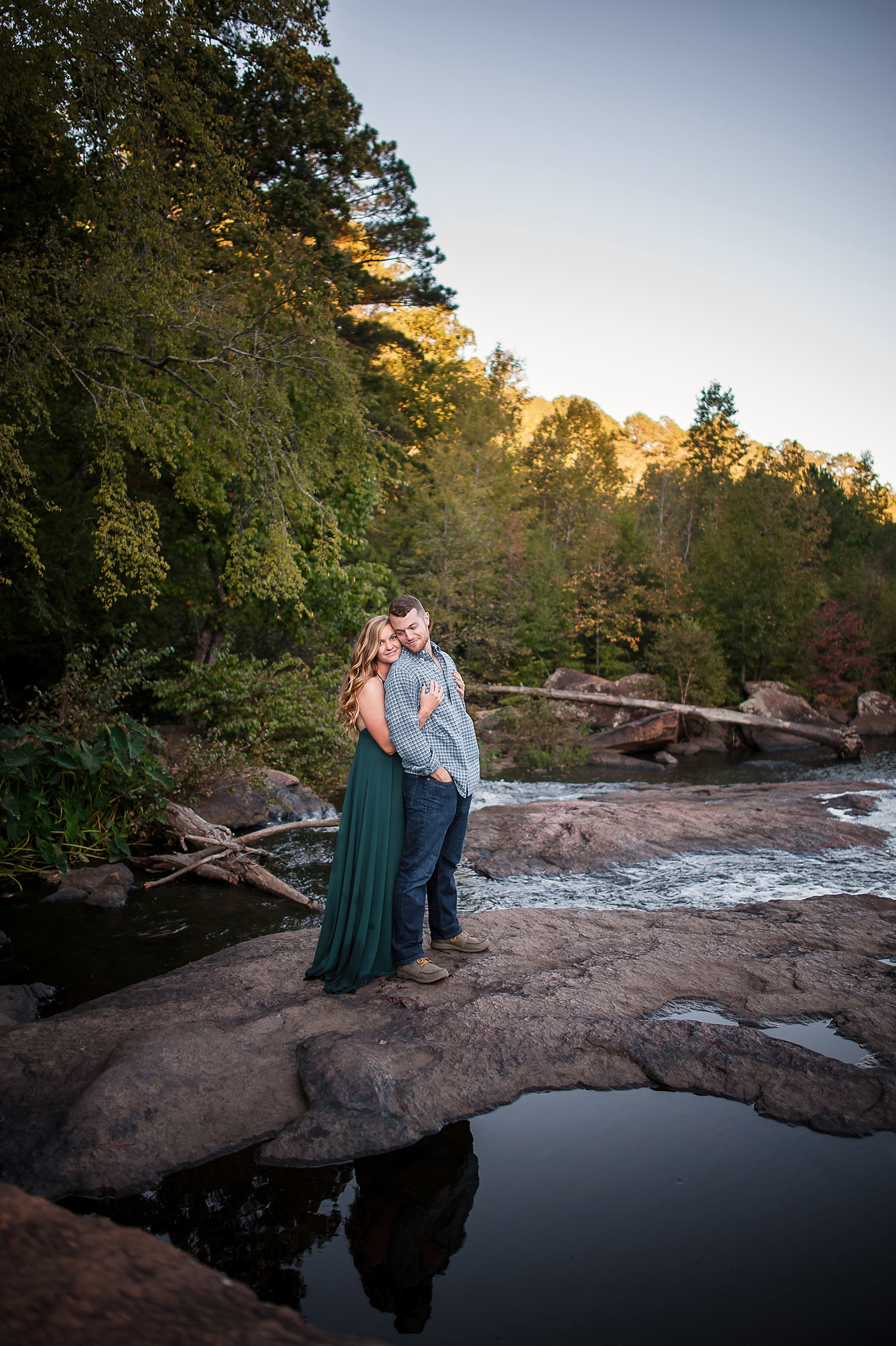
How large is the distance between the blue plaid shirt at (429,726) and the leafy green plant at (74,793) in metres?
5.01

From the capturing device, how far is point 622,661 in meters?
36.5

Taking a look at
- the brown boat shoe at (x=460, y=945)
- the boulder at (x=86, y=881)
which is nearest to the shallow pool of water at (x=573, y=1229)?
the brown boat shoe at (x=460, y=945)

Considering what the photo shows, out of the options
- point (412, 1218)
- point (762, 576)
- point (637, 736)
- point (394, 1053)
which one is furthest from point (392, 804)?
point (762, 576)

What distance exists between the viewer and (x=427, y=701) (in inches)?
184

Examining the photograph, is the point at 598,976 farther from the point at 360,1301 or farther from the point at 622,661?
the point at 622,661

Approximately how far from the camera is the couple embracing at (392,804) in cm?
464

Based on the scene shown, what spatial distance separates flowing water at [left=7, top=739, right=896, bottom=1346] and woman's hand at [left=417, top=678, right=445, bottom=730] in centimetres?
202

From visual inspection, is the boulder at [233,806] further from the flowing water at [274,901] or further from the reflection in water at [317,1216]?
the reflection in water at [317,1216]

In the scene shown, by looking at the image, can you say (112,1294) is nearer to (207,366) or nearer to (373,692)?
(373,692)

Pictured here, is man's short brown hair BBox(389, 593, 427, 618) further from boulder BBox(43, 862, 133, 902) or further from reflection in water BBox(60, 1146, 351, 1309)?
boulder BBox(43, 862, 133, 902)

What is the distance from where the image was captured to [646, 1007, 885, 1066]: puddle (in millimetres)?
3959

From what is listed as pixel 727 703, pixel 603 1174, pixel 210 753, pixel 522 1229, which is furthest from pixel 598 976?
pixel 727 703

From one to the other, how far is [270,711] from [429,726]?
8602mm

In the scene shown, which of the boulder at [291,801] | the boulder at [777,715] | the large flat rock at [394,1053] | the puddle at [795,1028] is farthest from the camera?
the boulder at [777,715]
